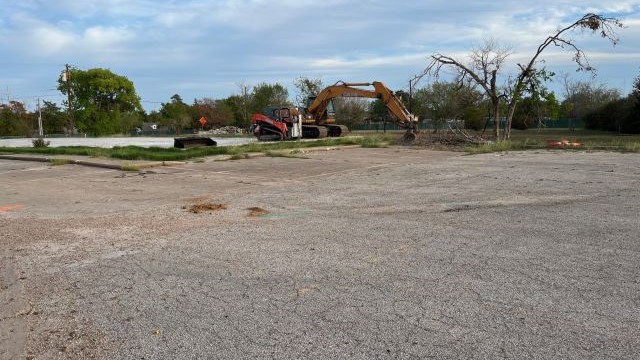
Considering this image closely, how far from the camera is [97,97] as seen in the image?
3772 inches

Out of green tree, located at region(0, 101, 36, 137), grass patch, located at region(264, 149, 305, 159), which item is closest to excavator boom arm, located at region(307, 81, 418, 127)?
grass patch, located at region(264, 149, 305, 159)

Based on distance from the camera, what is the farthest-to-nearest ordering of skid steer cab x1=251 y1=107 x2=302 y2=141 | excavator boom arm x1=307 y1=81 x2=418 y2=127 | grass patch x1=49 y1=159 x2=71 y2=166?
skid steer cab x1=251 y1=107 x2=302 y2=141 < excavator boom arm x1=307 y1=81 x2=418 y2=127 < grass patch x1=49 y1=159 x2=71 y2=166

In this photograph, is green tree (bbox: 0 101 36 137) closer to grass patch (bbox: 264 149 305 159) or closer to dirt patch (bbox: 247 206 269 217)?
grass patch (bbox: 264 149 305 159)

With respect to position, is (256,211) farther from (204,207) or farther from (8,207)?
(8,207)

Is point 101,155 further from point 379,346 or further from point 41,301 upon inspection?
point 379,346

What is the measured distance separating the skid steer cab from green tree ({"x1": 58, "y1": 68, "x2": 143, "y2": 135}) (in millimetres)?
58645

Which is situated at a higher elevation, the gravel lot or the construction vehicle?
the construction vehicle

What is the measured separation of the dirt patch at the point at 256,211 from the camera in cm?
925

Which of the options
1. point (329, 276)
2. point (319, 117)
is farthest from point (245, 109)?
point (329, 276)

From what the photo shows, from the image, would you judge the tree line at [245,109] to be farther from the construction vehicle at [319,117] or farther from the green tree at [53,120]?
the construction vehicle at [319,117]

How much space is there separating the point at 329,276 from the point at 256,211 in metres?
4.24

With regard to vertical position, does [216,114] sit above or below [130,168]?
above

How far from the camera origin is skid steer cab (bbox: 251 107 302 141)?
34.9 meters

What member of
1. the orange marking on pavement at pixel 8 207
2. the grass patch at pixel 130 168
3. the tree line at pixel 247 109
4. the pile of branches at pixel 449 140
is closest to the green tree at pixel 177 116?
the tree line at pixel 247 109
